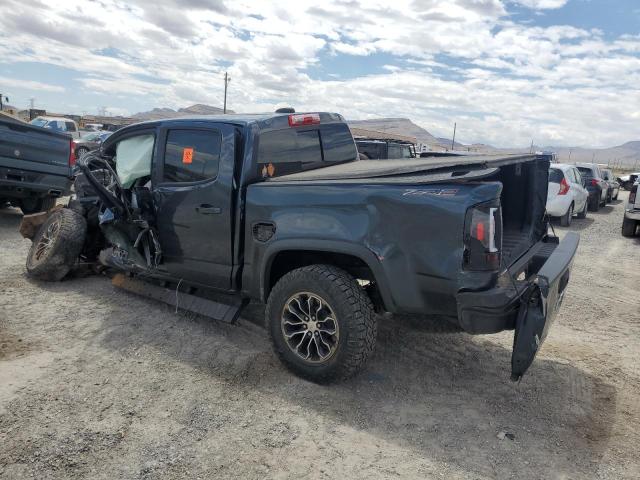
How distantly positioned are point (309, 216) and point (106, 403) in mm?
1847

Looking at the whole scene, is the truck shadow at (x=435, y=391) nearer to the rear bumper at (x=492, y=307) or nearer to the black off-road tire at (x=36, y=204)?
the rear bumper at (x=492, y=307)

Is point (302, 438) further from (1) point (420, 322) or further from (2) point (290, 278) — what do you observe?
(1) point (420, 322)

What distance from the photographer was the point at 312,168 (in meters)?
4.82

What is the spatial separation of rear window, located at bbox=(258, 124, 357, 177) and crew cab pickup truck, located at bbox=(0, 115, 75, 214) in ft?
19.0

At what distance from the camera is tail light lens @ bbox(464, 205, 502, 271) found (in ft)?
10.2

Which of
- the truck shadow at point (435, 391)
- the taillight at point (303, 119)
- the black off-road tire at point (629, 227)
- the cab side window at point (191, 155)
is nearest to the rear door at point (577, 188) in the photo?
the black off-road tire at point (629, 227)

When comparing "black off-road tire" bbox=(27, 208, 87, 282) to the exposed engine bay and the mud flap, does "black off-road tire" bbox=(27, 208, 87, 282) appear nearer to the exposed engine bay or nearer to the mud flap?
the exposed engine bay

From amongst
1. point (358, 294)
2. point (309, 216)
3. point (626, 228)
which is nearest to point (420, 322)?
point (358, 294)

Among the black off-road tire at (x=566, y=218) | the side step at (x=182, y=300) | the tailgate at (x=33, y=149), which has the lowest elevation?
the side step at (x=182, y=300)

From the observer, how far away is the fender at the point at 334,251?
341cm

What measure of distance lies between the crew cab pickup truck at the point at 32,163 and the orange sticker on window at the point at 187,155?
201 inches

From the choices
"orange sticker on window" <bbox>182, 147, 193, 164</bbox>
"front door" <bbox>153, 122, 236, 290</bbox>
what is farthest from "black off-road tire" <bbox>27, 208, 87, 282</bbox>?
"orange sticker on window" <bbox>182, 147, 193, 164</bbox>

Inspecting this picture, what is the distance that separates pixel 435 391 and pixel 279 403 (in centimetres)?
116

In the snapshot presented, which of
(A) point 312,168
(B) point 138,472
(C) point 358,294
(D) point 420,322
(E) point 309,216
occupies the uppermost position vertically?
(A) point 312,168
